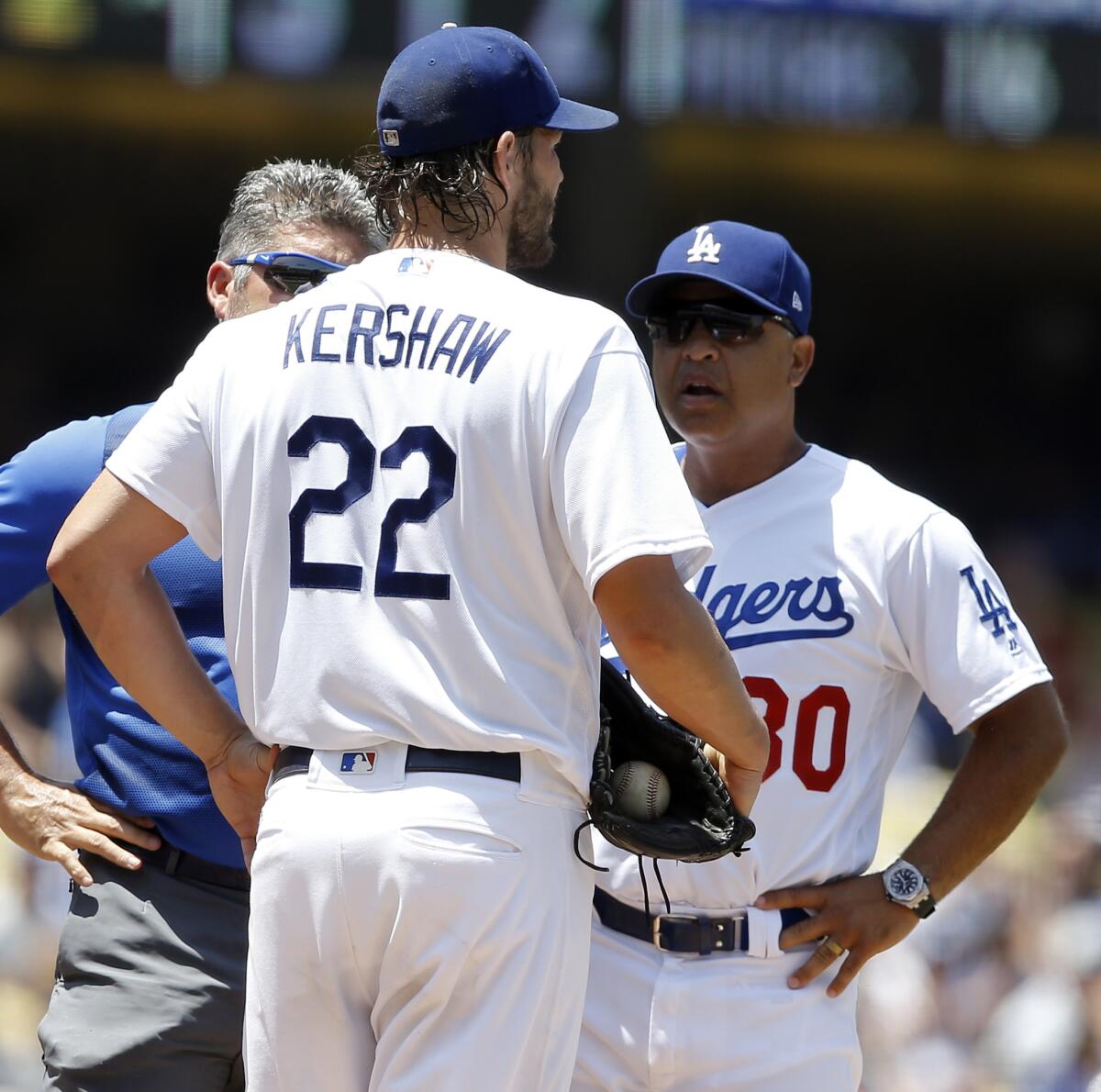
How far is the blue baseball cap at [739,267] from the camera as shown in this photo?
8.94 ft

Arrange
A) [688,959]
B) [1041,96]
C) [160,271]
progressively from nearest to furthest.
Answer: [688,959]
[1041,96]
[160,271]

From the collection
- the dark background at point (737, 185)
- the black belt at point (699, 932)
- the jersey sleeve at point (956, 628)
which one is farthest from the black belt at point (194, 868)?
the dark background at point (737, 185)

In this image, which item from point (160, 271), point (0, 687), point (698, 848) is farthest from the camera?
point (160, 271)

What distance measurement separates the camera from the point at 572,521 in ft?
5.66

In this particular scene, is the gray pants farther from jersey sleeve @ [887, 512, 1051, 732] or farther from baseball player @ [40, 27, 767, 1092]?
jersey sleeve @ [887, 512, 1051, 732]

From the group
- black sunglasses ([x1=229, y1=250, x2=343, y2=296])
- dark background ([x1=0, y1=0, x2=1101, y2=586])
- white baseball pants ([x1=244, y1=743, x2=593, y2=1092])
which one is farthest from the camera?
dark background ([x1=0, y1=0, x2=1101, y2=586])

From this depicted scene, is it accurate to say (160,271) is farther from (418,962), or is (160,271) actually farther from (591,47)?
(418,962)

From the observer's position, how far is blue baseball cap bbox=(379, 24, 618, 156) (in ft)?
6.19

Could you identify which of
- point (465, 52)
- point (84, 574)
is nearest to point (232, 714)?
point (84, 574)

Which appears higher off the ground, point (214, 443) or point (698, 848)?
point (214, 443)

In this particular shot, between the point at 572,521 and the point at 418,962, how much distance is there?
19.2 inches

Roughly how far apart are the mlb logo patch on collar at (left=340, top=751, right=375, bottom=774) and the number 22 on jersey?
17 cm

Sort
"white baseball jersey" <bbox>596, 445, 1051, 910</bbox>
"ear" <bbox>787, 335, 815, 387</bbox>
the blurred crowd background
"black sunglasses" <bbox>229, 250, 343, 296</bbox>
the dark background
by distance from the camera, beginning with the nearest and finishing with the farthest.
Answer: "white baseball jersey" <bbox>596, 445, 1051, 910</bbox> → "black sunglasses" <bbox>229, 250, 343, 296</bbox> → "ear" <bbox>787, 335, 815, 387</bbox> → the blurred crowd background → the dark background

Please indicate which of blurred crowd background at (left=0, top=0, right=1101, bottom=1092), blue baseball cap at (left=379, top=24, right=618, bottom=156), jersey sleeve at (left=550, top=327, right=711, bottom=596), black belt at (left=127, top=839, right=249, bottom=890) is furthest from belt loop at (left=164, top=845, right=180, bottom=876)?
blurred crowd background at (left=0, top=0, right=1101, bottom=1092)
